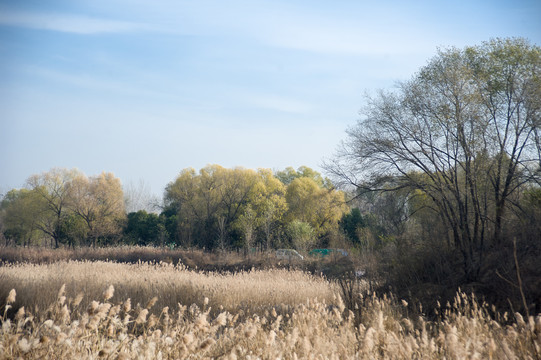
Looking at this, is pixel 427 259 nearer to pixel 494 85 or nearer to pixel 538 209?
pixel 538 209

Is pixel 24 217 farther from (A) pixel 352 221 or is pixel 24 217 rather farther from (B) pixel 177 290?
(B) pixel 177 290

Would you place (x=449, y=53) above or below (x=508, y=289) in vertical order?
above

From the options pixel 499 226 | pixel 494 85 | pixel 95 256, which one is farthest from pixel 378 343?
pixel 95 256

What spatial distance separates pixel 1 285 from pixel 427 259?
9898mm

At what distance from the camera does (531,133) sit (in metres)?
18.0

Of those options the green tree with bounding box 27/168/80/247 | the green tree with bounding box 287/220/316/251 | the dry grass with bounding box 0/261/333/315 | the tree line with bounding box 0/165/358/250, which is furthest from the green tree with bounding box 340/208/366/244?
the dry grass with bounding box 0/261/333/315

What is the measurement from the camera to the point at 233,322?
5.46 meters

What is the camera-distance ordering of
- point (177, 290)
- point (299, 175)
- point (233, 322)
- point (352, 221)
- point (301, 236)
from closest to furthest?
1. point (233, 322)
2. point (177, 290)
3. point (301, 236)
4. point (352, 221)
5. point (299, 175)

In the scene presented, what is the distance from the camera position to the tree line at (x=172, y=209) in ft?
141

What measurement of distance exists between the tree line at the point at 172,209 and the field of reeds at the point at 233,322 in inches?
1049

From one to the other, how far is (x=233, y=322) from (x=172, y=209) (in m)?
41.9

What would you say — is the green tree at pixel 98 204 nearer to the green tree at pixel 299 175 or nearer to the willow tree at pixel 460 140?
the green tree at pixel 299 175

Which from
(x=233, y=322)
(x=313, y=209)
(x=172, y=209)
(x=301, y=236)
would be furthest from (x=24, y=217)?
(x=233, y=322)

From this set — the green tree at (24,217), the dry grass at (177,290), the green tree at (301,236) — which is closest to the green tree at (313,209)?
the green tree at (301,236)
